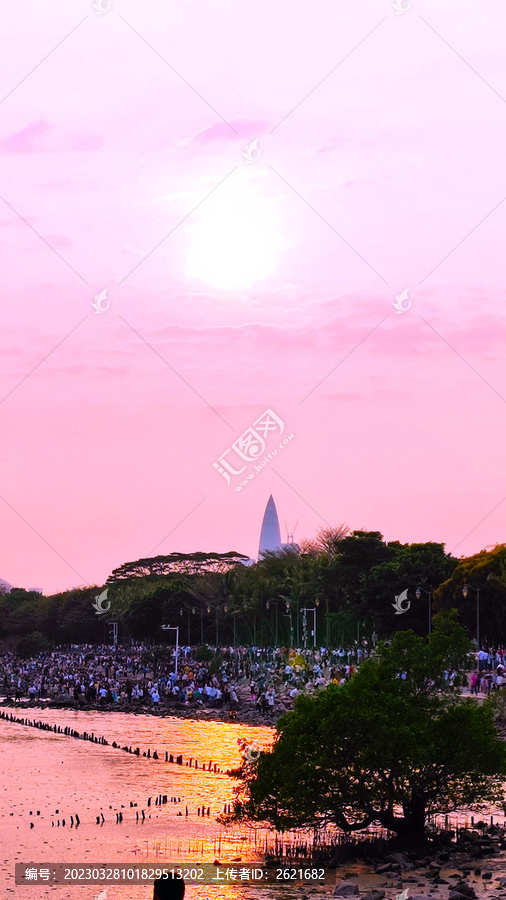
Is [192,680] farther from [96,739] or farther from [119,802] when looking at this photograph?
[119,802]

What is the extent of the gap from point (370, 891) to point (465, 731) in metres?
4.80

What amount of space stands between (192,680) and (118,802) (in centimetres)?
4111

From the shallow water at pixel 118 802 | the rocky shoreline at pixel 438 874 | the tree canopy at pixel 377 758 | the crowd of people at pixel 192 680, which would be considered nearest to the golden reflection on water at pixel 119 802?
the shallow water at pixel 118 802

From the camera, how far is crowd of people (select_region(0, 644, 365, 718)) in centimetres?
6106

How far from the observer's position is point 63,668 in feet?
295

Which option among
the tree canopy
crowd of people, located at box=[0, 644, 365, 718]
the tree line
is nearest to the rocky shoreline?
the tree canopy

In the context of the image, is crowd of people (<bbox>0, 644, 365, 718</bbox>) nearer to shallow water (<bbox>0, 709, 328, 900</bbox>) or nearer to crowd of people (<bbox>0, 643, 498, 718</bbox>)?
crowd of people (<bbox>0, 643, 498, 718</bbox>)

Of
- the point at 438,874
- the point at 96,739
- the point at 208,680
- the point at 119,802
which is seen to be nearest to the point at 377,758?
the point at 438,874

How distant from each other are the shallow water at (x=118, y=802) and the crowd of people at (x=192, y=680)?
7403mm

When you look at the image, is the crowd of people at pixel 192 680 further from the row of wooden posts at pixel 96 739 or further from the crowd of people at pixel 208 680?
the row of wooden posts at pixel 96 739

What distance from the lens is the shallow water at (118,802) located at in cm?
2344

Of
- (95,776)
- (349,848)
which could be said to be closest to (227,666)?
(95,776)

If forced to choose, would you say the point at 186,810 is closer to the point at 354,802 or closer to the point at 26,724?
the point at 354,802

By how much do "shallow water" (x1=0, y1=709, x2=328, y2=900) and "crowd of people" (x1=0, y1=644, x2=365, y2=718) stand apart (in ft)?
24.3
